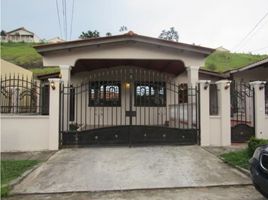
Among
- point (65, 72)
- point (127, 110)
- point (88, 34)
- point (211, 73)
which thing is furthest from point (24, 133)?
point (88, 34)

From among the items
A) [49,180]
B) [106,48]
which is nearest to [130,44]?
[106,48]

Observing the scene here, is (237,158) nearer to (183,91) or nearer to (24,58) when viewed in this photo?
(183,91)

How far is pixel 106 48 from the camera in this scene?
38.9 ft

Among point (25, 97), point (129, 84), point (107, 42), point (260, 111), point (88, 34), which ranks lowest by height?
point (260, 111)

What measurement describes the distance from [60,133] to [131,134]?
2227mm

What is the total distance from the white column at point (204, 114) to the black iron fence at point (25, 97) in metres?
5.03

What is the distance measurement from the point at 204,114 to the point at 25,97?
616 cm

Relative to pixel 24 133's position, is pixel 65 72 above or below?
above

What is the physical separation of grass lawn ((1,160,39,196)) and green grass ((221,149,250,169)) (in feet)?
16.2

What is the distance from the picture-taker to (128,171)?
777 centimetres

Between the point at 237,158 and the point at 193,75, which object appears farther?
the point at 193,75

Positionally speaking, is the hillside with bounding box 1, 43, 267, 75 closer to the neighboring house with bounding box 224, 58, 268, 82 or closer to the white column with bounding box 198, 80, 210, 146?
the neighboring house with bounding box 224, 58, 268, 82

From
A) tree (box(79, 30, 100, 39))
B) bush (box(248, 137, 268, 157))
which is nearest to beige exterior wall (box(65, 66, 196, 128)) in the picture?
bush (box(248, 137, 268, 157))

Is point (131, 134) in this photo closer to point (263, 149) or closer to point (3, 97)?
point (3, 97)
